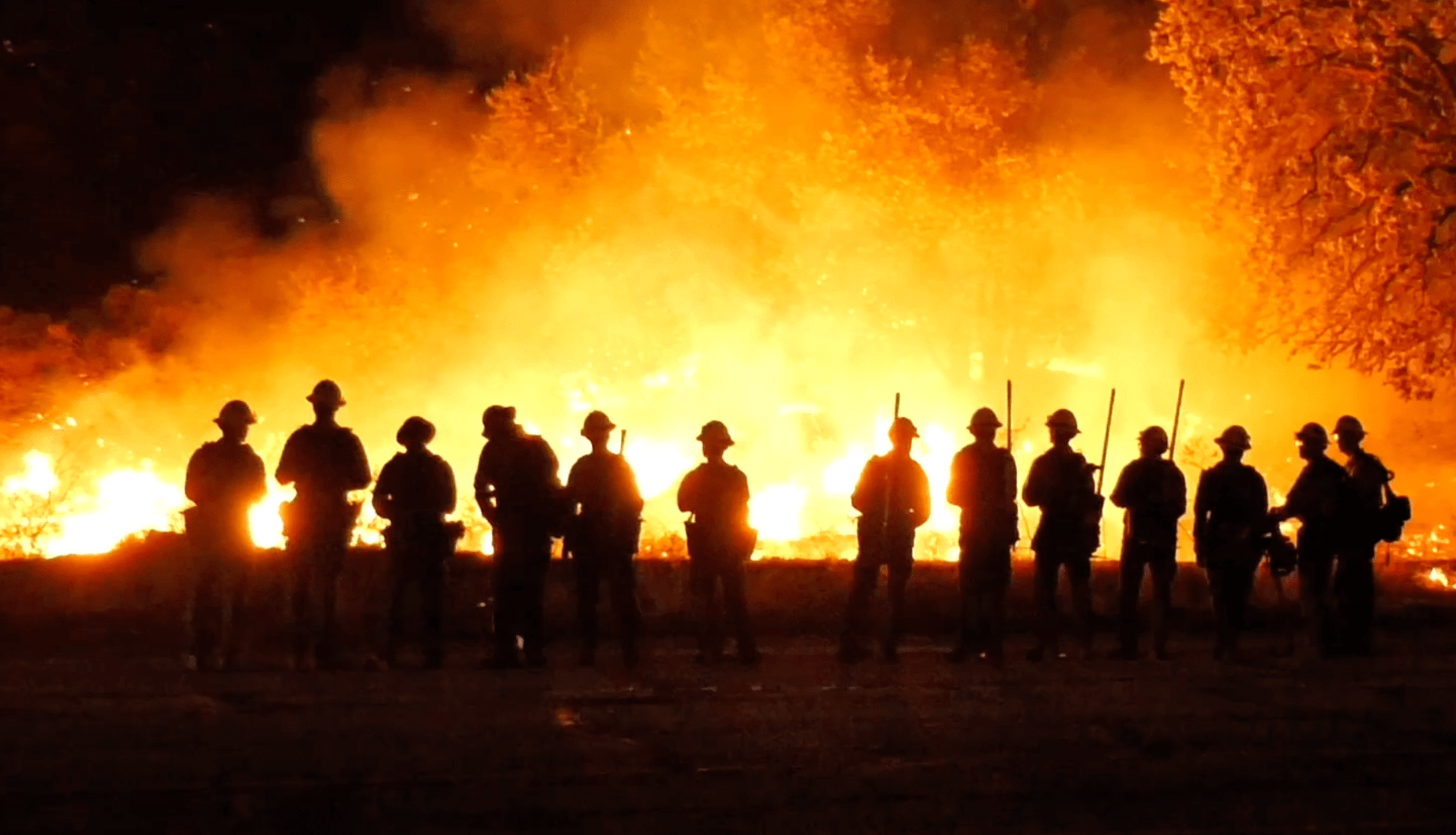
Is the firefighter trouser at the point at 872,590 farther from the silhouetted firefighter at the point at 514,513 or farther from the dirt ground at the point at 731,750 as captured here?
the silhouetted firefighter at the point at 514,513

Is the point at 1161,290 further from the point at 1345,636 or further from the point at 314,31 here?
the point at 314,31

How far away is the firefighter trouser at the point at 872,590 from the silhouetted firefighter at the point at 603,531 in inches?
69.3

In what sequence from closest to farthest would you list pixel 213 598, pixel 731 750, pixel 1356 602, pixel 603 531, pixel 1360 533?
pixel 731 750 → pixel 213 598 → pixel 603 531 → pixel 1360 533 → pixel 1356 602

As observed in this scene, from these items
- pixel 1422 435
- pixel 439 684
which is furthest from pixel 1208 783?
pixel 1422 435

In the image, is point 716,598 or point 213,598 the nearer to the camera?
point 213,598

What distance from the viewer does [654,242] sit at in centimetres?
2762

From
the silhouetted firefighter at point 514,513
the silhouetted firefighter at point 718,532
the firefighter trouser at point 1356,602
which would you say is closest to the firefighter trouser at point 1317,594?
the firefighter trouser at point 1356,602

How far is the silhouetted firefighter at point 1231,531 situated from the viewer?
13672 millimetres

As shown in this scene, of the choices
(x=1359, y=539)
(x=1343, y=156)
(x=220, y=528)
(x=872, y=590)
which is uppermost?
(x=1343, y=156)

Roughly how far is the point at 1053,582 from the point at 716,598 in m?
2.73

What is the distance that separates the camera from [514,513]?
12930mm

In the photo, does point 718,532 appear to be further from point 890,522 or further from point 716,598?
point 890,522

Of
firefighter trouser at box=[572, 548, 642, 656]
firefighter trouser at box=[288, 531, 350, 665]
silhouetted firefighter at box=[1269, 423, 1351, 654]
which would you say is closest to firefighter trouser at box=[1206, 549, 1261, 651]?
silhouetted firefighter at box=[1269, 423, 1351, 654]

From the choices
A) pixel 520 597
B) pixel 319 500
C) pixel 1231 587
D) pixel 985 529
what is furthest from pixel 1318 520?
pixel 319 500
